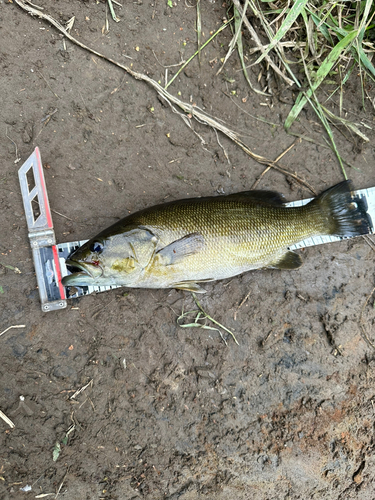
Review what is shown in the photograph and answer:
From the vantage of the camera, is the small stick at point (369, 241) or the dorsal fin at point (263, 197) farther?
the small stick at point (369, 241)

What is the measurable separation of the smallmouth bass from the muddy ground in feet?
1.26

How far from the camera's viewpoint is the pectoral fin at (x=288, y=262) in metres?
3.18

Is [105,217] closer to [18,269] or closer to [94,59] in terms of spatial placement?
[18,269]

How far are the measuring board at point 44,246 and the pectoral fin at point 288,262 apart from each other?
160 centimetres

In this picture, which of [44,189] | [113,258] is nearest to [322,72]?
[113,258]

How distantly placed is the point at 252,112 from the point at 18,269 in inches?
110

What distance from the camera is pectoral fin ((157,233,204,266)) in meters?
2.85

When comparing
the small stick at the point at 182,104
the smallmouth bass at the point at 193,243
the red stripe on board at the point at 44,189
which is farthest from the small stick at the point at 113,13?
the smallmouth bass at the point at 193,243

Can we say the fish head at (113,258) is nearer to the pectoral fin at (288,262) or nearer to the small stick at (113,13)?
the pectoral fin at (288,262)

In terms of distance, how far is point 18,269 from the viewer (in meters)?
3.13

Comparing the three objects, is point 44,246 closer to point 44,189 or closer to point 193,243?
point 44,189

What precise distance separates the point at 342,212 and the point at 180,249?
1.71m

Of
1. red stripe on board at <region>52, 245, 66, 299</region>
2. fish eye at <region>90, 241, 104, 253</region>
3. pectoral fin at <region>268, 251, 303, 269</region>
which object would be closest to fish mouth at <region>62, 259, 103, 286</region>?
fish eye at <region>90, 241, 104, 253</region>

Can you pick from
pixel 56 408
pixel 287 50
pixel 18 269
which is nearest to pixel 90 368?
pixel 56 408
